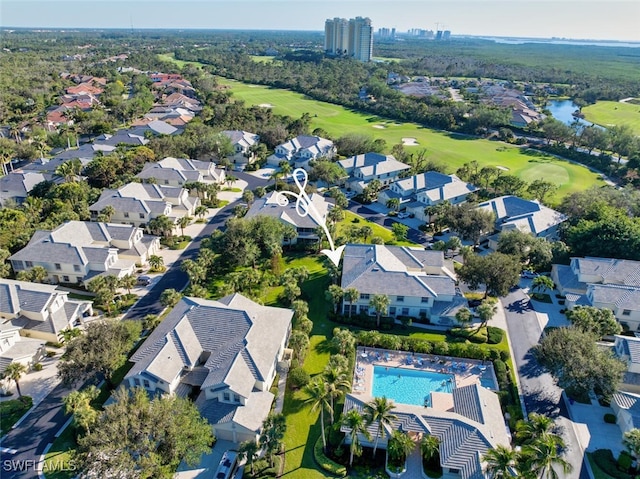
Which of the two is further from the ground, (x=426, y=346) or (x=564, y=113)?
(x=426, y=346)

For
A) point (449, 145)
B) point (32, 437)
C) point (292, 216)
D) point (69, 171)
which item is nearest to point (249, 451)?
point (32, 437)

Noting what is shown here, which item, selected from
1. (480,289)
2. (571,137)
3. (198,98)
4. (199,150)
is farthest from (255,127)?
(571,137)

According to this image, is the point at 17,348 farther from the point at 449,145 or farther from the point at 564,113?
the point at 564,113

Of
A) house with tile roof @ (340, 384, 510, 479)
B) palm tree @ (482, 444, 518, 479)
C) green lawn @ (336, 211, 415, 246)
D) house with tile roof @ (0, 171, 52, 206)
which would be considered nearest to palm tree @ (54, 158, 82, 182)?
house with tile roof @ (0, 171, 52, 206)

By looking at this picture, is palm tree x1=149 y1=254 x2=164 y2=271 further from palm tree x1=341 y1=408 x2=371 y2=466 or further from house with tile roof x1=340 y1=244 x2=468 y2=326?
palm tree x1=341 y1=408 x2=371 y2=466

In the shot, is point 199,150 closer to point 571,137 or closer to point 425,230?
point 425,230

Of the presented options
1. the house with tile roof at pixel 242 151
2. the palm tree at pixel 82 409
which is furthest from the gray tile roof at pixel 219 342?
the house with tile roof at pixel 242 151

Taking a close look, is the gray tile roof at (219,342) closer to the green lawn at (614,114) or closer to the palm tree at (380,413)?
the palm tree at (380,413)
